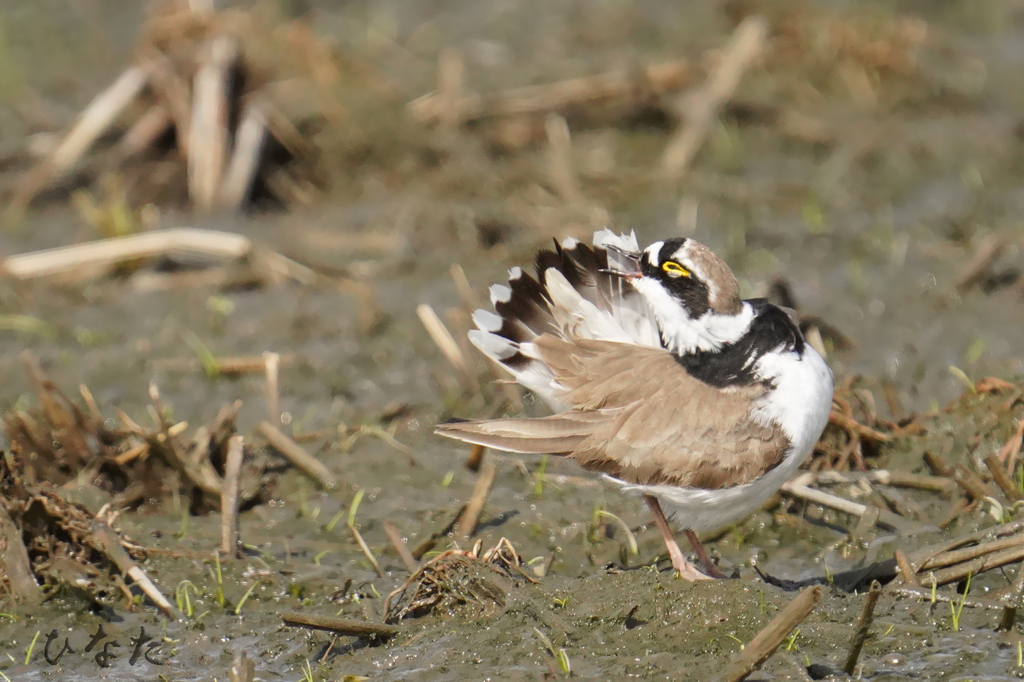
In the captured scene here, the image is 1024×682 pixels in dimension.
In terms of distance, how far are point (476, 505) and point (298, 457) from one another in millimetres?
1045

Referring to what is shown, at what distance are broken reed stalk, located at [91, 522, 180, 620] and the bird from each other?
1.41 m

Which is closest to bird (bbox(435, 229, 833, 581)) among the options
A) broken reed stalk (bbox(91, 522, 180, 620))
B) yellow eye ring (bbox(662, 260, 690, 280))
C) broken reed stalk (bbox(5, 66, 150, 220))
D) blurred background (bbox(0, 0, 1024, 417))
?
yellow eye ring (bbox(662, 260, 690, 280))

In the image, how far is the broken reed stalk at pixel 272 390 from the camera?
664 cm

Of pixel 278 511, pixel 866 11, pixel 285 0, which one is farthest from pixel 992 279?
pixel 285 0

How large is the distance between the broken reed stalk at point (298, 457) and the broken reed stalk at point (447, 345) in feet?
3.43

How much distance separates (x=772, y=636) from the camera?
409 cm

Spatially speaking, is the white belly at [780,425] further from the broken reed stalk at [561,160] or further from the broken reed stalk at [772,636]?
the broken reed stalk at [561,160]

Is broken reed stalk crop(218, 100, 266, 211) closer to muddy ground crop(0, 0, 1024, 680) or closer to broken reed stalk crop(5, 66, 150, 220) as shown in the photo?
muddy ground crop(0, 0, 1024, 680)

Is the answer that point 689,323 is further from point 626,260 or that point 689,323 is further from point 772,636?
point 772,636

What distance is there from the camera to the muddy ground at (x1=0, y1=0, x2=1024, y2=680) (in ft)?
15.9

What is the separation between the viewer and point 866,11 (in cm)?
1049

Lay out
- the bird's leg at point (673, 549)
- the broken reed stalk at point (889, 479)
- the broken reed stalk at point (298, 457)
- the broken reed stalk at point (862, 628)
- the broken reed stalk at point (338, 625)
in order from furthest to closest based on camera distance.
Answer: the broken reed stalk at point (298, 457)
the broken reed stalk at point (889, 479)
the bird's leg at point (673, 549)
the broken reed stalk at point (338, 625)
the broken reed stalk at point (862, 628)

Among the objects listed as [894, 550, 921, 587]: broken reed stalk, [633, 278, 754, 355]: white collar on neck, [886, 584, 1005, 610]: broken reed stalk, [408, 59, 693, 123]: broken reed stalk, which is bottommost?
[886, 584, 1005, 610]: broken reed stalk

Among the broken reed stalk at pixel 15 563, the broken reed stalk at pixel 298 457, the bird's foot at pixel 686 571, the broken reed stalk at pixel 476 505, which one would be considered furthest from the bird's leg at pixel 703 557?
the broken reed stalk at pixel 15 563
